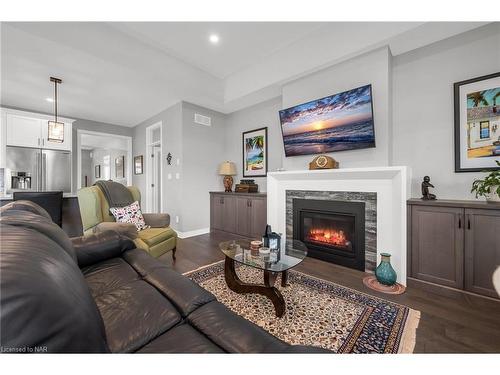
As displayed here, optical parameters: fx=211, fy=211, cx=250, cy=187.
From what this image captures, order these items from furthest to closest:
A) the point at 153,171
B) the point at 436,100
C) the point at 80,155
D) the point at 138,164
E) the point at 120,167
A: the point at 120,167 < the point at 138,164 < the point at 153,171 < the point at 80,155 < the point at 436,100

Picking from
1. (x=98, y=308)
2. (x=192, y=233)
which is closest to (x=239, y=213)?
(x=192, y=233)

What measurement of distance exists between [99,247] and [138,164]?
4195mm

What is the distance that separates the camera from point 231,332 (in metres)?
0.85

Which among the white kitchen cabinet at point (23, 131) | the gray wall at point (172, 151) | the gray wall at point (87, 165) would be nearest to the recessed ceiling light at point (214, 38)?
the gray wall at point (172, 151)

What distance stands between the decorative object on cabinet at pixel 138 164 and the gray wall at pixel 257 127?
A: 7.26 ft

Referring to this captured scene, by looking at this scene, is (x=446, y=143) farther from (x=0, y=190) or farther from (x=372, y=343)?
(x=0, y=190)

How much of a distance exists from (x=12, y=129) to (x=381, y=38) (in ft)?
19.4

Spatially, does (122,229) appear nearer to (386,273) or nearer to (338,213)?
(338,213)

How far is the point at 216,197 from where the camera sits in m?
4.41

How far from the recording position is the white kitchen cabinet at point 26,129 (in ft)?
12.3

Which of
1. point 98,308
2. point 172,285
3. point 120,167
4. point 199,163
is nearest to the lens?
point 98,308

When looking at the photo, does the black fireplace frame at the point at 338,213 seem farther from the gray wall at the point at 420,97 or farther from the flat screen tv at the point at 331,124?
the flat screen tv at the point at 331,124

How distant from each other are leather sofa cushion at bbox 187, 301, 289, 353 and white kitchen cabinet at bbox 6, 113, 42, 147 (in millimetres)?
5007

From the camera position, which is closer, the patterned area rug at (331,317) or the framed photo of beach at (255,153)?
the patterned area rug at (331,317)
